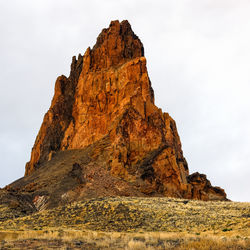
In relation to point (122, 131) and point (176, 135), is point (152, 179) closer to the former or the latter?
point (122, 131)

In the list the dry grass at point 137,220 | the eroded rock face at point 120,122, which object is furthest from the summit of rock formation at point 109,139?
the dry grass at point 137,220

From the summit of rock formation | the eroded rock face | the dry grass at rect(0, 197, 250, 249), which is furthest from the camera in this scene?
the eroded rock face

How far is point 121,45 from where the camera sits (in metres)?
94.5

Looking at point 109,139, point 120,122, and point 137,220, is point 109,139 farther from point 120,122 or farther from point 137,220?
point 137,220

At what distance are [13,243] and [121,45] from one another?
80.5m

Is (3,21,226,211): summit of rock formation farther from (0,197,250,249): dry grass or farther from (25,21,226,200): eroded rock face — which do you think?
(0,197,250,249): dry grass

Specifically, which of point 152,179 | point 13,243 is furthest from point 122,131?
point 13,243

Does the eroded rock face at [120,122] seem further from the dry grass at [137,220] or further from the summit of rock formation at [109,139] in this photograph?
the dry grass at [137,220]

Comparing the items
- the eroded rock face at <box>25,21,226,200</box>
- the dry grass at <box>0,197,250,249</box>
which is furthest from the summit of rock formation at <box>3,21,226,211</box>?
the dry grass at <box>0,197,250,249</box>

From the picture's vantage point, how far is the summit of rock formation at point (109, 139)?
2544 inches

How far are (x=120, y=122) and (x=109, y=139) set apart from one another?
4.39 metres

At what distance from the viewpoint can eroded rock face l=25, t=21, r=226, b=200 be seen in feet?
228

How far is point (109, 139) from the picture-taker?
244ft

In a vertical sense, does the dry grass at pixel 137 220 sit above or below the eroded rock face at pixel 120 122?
below
